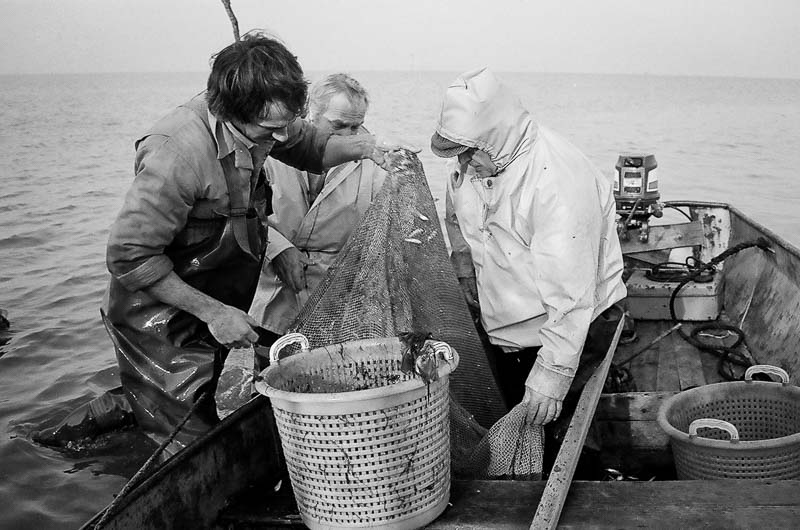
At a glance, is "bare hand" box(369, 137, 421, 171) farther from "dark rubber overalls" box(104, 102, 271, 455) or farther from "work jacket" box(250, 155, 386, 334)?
"dark rubber overalls" box(104, 102, 271, 455)

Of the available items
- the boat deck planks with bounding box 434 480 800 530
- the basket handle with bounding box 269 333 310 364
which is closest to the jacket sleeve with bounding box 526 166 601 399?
the boat deck planks with bounding box 434 480 800 530

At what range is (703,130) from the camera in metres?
35.6

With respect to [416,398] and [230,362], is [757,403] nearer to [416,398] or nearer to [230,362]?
[416,398]

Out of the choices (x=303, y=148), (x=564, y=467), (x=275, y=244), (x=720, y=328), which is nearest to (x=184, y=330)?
(x=275, y=244)

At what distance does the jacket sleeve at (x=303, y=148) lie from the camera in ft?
14.3

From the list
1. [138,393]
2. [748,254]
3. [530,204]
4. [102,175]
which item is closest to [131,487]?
[138,393]

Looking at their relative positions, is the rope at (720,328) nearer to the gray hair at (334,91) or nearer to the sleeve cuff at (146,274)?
the gray hair at (334,91)

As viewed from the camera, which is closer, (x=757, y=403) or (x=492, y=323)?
(x=757, y=403)

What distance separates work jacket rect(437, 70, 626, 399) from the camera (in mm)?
3064

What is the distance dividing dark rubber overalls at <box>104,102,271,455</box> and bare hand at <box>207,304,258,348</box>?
17.7 inches

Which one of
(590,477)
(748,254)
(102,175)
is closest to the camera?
(590,477)

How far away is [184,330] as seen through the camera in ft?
12.6

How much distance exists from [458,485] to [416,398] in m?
0.70

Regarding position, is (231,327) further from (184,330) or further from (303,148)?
(303,148)
